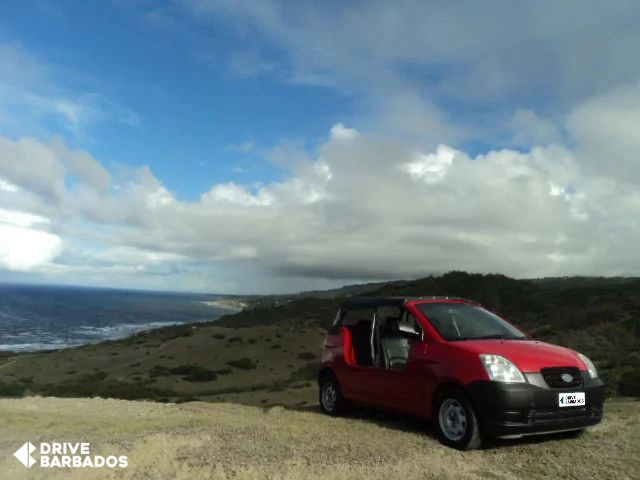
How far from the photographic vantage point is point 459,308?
819 centimetres

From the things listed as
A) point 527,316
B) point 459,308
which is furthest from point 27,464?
point 527,316

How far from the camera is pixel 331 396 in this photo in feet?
30.7

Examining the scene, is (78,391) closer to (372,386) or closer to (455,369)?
(372,386)

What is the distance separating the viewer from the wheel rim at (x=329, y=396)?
9258 millimetres

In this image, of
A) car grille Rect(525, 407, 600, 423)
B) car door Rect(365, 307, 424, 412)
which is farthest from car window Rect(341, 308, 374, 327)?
car grille Rect(525, 407, 600, 423)

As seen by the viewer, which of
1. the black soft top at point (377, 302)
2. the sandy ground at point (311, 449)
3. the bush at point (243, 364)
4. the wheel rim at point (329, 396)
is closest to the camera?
the sandy ground at point (311, 449)

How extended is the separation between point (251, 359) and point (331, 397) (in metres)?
27.9

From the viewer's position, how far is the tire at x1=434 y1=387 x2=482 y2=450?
6.37 metres

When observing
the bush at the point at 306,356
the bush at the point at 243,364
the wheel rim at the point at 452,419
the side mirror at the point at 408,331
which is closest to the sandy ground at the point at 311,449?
the wheel rim at the point at 452,419

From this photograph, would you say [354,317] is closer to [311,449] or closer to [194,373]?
[311,449]

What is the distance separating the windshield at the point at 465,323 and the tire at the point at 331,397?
2.22 metres

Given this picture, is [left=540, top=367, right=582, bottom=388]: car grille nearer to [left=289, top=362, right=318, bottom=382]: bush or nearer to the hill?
the hill

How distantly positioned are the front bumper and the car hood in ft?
0.49

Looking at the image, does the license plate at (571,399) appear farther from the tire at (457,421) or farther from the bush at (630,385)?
the bush at (630,385)
